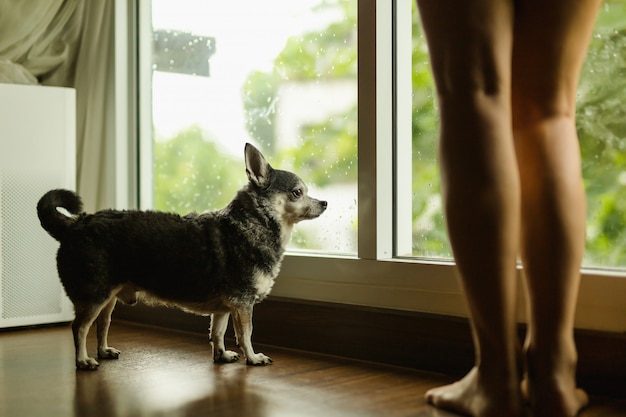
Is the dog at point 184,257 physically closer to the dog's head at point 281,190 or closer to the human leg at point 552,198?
the dog's head at point 281,190

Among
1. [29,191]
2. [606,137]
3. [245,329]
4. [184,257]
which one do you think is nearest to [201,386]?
[245,329]

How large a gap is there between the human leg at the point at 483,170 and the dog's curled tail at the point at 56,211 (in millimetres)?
1108

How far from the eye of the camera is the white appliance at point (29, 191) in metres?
2.53

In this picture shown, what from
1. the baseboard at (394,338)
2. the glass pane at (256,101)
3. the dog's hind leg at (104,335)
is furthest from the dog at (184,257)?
the glass pane at (256,101)

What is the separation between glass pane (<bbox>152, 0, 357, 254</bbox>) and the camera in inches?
88.8

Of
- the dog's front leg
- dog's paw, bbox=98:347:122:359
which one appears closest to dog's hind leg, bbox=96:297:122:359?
dog's paw, bbox=98:347:122:359

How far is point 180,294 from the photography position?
192 cm

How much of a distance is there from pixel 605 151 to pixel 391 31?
27.4 inches

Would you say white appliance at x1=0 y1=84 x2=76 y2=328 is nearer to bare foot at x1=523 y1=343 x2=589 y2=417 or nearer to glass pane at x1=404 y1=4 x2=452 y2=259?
glass pane at x1=404 y1=4 x2=452 y2=259

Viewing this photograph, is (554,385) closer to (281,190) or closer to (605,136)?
(605,136)

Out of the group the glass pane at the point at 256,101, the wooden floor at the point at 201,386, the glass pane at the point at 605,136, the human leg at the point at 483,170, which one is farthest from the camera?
the glass pane at the point at 256,101

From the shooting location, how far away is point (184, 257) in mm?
1913

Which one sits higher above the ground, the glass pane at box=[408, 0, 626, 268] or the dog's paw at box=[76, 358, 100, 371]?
the glass pane at box=[408, 0, 626, 268]

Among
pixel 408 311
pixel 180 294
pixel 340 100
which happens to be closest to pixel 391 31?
pixel 340 100
